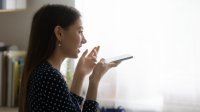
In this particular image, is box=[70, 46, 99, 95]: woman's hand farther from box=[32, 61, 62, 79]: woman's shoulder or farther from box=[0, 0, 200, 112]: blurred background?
box=[0, 0, 200, 112]: blurred background

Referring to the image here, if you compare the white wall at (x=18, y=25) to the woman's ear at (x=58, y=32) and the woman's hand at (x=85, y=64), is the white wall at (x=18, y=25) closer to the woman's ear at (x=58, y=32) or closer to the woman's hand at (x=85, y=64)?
the woman's hand at (x=85, y=64)

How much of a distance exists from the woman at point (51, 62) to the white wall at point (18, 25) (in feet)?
2.96

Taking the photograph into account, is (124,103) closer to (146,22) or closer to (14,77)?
(146,22)

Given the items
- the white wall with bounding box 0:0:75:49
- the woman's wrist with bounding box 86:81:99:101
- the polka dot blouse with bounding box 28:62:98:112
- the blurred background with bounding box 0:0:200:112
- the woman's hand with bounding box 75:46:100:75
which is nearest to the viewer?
the polka dot blouse with bounding box 28:62:98:112

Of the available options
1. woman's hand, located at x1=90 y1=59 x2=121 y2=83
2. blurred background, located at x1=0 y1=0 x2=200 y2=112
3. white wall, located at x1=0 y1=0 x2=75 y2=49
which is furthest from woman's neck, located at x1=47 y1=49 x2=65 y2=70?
white wall, located at x1=0 y1=0 x2=75 y2=49

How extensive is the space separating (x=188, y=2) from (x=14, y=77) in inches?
38.8

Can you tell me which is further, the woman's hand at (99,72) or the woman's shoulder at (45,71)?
the woman's hand at (99,72)

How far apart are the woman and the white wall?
903 millimetres

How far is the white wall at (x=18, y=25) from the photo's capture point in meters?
1.92

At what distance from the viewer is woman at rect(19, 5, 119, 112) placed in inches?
36.9

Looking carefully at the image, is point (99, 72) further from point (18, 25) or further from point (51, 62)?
point (18, 25)

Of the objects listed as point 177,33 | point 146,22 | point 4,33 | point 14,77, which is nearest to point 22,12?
point 4,33

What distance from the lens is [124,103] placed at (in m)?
1.71

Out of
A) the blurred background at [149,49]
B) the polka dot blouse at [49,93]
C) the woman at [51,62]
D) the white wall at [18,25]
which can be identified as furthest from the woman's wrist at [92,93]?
the white wall at [18,25]
